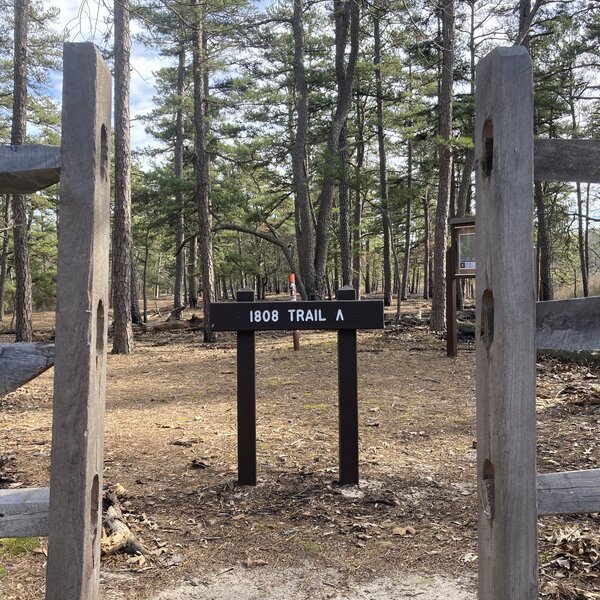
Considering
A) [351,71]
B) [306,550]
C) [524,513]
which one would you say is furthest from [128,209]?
[524,513]

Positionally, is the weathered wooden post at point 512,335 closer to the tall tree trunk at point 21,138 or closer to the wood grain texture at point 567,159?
the wood grain texture at point 567,159

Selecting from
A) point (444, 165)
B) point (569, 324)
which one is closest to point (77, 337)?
point (569, 324)

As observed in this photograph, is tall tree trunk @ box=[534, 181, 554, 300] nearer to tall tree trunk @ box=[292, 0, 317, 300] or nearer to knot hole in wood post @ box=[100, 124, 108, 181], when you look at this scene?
tall tree trunk @ box=[292, 0, 317, 300]

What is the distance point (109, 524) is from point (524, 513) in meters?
2.65

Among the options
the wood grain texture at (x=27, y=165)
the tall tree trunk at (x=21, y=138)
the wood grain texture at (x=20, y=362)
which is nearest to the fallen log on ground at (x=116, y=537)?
the wood grain texture at (x=20, y=362)

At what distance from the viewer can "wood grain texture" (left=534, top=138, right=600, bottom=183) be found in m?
1.70

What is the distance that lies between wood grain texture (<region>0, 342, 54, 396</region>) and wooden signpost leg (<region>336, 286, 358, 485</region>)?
9.21ft

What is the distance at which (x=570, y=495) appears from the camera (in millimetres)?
1735

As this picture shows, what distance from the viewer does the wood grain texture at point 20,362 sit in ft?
5.38

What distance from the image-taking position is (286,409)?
693 centimetres

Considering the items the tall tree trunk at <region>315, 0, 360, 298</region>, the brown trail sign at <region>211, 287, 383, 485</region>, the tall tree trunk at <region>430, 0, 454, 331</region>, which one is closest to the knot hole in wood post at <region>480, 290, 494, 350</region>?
the brown trail sign at <region>211, 287, 383, 485</region>

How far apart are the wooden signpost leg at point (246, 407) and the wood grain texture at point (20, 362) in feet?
8.56

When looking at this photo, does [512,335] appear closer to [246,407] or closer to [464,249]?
[246,407]

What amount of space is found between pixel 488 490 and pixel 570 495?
0.85ft
